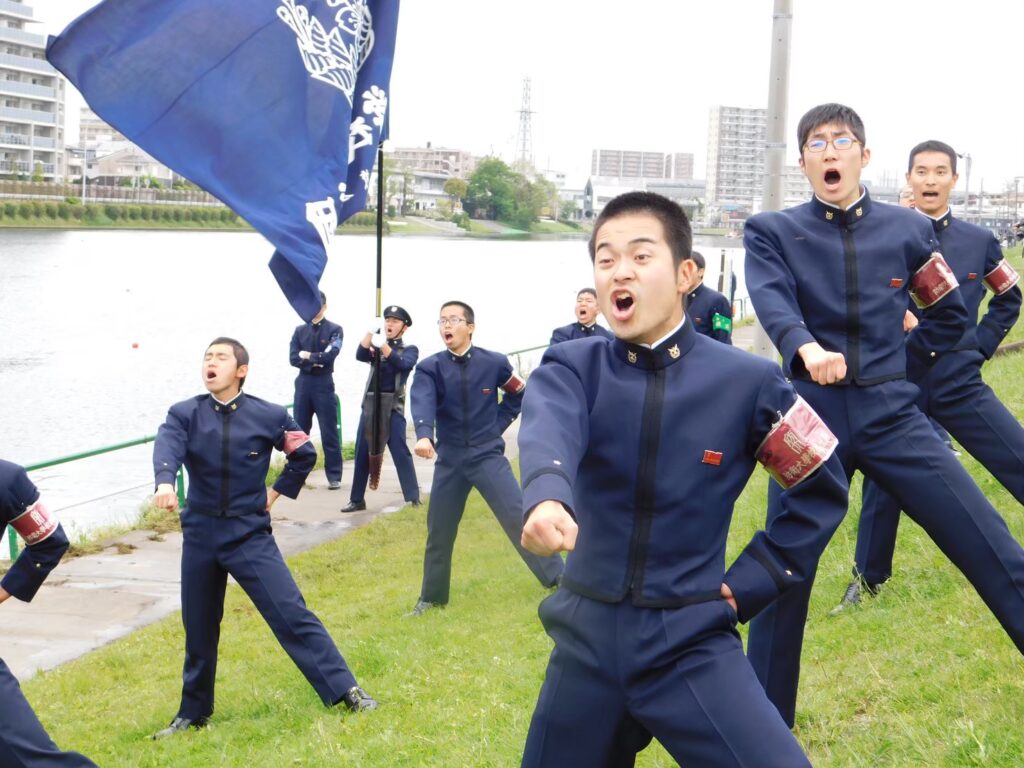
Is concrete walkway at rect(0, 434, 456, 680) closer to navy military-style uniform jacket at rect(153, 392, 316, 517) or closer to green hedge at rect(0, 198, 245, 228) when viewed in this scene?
navy military-style uniform jacket at rect(153, 392, 316, 517)

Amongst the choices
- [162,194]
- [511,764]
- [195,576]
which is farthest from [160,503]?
[162,194]

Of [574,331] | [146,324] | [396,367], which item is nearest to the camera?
[574,331]

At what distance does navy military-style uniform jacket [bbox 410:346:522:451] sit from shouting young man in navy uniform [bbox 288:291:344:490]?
16.2 feet

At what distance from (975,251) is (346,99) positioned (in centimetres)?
400

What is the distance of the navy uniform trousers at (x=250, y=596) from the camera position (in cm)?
729

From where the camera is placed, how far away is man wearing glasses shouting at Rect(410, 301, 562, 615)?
973 cm

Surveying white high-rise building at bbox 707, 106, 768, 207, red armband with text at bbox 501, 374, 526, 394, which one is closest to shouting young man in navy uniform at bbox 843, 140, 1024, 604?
red armband with text at bbox 501, 374, 526, 394

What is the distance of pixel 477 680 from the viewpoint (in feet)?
23.5

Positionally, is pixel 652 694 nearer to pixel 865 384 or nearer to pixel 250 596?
pixel 865 384

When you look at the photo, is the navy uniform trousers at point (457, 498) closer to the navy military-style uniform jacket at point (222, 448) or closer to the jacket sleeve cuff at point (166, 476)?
the navy military-style uniform jacket at point (222, 448)

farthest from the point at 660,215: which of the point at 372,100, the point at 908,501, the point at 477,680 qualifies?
the point at 372,100

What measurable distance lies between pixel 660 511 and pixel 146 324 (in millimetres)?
44022

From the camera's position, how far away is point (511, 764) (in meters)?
5.34

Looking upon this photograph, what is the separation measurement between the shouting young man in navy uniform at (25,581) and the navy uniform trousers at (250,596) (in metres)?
1.71
